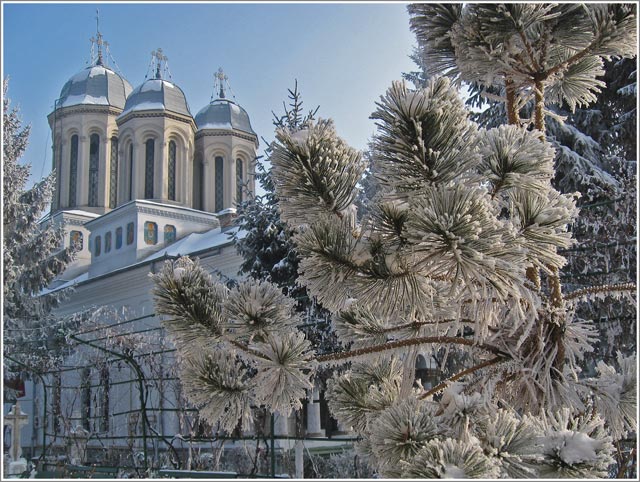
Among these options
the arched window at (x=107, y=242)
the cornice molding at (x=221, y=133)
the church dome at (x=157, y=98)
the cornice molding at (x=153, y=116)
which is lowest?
the arched window at (x=107, y=242)

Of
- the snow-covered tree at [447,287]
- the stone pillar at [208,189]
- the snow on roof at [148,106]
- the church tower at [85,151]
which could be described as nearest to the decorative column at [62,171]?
the church tower at [85,151]

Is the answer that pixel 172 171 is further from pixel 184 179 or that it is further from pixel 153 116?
pixel 153 116

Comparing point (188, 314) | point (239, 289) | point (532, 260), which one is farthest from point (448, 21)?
point (188, 314)

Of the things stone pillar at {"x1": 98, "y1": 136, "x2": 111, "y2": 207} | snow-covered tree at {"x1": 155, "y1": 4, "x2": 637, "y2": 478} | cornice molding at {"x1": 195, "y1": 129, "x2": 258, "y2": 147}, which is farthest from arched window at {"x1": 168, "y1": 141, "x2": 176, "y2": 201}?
snow-covered tree at {"x1": 155, "y1": 4, "x2": 637, "y2": 478}

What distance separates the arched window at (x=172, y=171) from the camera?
2573cm

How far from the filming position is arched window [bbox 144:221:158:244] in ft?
76.4

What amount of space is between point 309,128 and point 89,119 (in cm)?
2792

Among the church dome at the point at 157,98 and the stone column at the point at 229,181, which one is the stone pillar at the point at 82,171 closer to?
the church dome at the point at 157,98

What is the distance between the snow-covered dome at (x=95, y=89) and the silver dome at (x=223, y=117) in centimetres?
362

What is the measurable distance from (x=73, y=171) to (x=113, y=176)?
1623mm

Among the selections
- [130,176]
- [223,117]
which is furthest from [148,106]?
[223,117]

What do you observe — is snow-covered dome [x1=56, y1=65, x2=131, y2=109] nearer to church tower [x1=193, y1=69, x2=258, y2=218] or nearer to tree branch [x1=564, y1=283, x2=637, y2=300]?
church tower [x1=193, y1=69, x2=258, y2=218]

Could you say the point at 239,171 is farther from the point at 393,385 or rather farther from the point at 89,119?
the point at 393,385

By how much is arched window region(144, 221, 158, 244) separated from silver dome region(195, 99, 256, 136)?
551 cm
